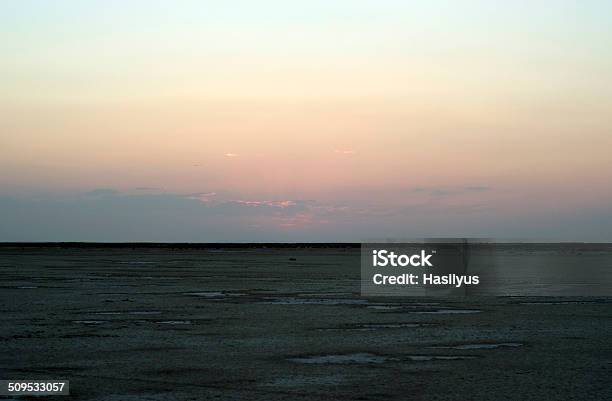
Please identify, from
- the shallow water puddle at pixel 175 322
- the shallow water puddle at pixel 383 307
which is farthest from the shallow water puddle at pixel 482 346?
the shallow water puddle at pixel 383 307

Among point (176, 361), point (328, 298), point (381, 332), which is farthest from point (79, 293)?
point (176, 361)

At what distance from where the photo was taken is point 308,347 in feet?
50.2

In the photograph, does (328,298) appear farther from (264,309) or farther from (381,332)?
(381,332)

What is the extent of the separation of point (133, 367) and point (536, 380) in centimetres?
580

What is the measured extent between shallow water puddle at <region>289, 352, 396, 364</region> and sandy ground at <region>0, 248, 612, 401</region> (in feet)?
0.10

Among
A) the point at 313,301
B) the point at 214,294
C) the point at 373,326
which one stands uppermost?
the point at 214,294

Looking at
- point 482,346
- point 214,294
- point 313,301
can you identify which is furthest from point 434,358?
point 214,294

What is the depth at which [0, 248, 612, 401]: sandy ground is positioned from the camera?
11.3 meters

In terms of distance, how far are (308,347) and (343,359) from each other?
156 cm

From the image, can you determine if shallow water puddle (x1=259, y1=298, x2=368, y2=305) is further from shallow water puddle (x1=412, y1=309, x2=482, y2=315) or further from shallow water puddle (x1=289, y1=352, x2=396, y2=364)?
shallow water puddle (x1=289, y1=352, x2=396, y2=364)

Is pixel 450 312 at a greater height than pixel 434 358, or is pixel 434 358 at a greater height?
pixel 450 312

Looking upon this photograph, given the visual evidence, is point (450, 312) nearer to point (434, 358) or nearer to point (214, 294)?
point (434, 358)

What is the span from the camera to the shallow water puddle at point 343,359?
1361 cm

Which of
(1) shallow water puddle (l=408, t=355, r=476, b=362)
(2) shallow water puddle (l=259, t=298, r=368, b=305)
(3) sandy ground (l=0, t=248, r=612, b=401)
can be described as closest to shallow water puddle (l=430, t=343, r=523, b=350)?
(3) sandy ground (l=0, t=248, r=612, b=401)
